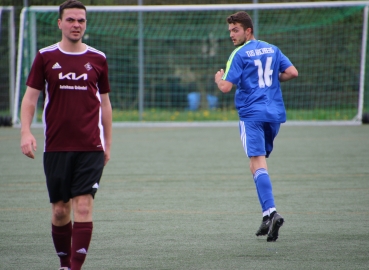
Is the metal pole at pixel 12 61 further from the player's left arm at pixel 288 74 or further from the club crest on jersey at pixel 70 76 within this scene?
the club crest on jersey at pixel 70 76

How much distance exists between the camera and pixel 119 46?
21031 mm

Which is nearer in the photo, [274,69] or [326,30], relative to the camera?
[274,69]

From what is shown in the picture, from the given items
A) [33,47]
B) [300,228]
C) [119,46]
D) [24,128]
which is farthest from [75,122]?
[119,46]

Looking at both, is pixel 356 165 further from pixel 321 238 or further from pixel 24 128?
pixel 24 128

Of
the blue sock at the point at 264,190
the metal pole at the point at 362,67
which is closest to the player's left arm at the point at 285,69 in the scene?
the blue sock at the point at 264,190

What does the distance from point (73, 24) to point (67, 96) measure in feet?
1.52

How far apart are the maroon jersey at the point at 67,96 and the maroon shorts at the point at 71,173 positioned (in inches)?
2.0

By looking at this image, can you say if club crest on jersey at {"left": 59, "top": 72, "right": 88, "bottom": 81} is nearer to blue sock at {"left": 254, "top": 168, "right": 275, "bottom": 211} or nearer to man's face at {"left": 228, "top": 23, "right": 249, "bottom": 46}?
man's face at {"left": 228, "top": 23, "right": 249, "bottom": 46}

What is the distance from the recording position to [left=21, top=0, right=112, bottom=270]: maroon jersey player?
4359 mm

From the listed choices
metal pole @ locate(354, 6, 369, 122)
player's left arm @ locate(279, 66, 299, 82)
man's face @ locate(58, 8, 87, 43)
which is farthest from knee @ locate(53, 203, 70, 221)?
metal pole @ locate(354, 6, 369, 122)

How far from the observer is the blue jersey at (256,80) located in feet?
20.1

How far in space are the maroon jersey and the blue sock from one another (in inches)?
81.1

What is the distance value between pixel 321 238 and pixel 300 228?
1.61ft

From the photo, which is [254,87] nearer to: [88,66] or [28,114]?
[88,66]
